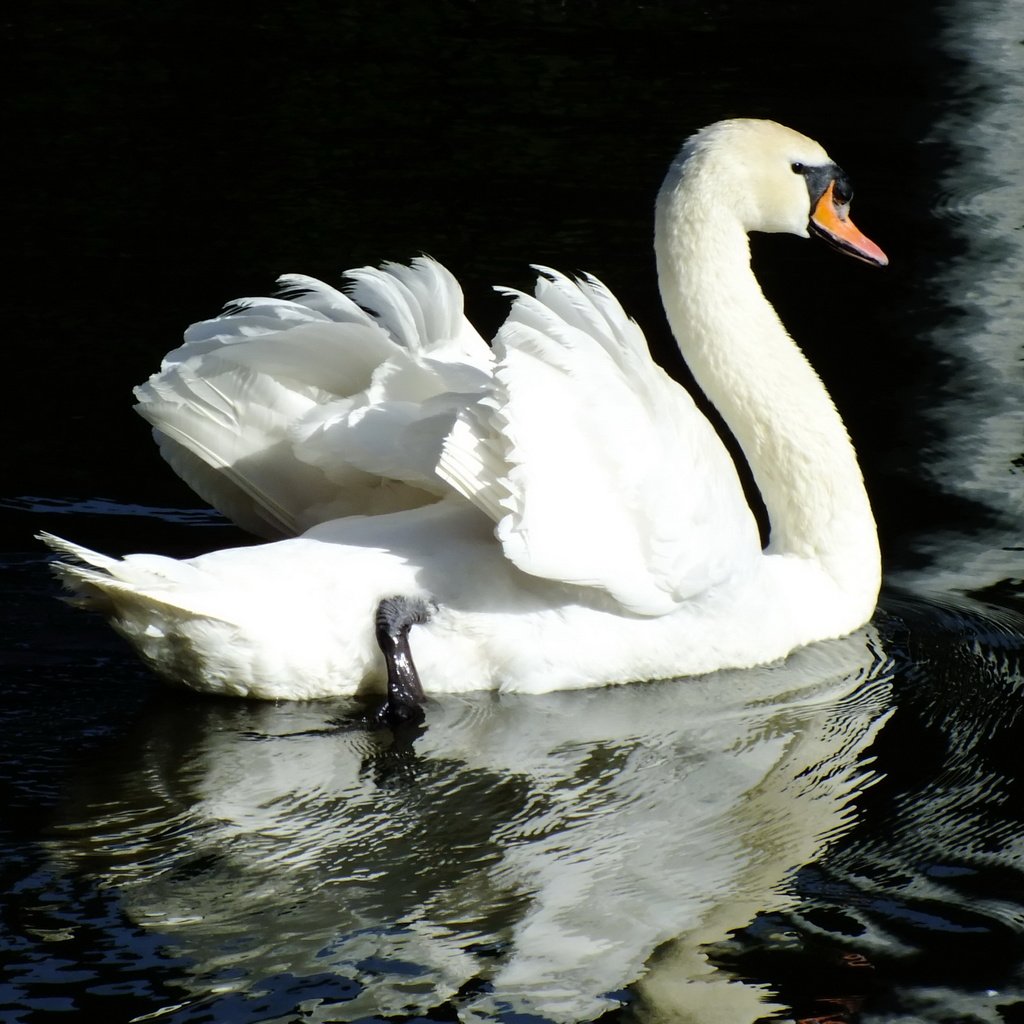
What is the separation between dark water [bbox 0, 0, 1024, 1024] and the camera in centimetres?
411

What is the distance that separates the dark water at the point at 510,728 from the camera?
411 cm

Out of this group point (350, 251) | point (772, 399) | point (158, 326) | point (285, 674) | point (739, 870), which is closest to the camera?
point (739, 870)

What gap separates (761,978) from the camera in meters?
4.08

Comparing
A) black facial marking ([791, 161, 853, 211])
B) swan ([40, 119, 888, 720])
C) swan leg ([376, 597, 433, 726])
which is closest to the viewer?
swan ([40, 119, 888, 720])

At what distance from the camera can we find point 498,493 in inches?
203

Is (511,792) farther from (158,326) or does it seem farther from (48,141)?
(48,141)

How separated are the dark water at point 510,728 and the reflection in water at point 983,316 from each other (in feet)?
0.09

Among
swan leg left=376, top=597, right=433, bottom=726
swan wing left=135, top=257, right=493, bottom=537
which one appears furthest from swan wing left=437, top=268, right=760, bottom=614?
swan leg left=376, top=597, right=433, bottom=726

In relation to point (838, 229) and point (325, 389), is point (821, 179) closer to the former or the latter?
point (838, 229)

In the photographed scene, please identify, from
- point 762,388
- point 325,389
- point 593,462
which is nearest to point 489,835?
point 593,462

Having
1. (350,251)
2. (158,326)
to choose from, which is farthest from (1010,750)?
(350,251)

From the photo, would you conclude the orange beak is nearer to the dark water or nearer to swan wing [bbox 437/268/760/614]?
the dark water

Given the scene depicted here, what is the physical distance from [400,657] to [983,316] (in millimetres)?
5189

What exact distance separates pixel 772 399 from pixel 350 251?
4.34m
